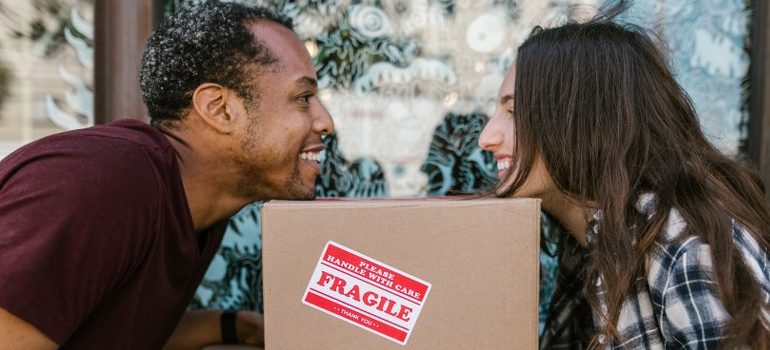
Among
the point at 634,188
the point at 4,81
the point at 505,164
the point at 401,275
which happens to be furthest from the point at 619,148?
the point at 4,81

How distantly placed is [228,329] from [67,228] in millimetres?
599

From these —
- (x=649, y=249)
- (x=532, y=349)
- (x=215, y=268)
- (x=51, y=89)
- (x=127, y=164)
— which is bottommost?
(x=215, y=268)

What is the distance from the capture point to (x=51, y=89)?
1780 mm

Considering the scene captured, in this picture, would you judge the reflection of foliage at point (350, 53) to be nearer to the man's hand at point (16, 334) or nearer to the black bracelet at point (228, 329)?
the black bracelet at point (228, 329)

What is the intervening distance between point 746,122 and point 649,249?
1096mm

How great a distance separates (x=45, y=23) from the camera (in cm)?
177

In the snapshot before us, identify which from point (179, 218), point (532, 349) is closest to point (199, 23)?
point (179, 218)

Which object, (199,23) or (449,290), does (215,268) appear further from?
(449,290)

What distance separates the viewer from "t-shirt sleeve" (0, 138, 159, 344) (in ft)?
2.97

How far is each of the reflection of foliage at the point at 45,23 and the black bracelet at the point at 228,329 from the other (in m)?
0.88

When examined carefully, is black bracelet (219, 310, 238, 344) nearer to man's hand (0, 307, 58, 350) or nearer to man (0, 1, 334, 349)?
man (0, 1, 334, 349)

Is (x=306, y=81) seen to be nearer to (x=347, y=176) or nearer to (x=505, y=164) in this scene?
(x=505, y=164)

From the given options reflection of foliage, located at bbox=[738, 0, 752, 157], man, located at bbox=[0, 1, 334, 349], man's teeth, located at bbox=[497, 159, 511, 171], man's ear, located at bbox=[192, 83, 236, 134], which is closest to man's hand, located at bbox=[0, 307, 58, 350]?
man, located at bbox=[0, 1, 334, 349]

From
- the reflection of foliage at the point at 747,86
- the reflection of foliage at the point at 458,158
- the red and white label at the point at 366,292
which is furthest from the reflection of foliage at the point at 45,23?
the reflection of foliage at the point at 747,86
